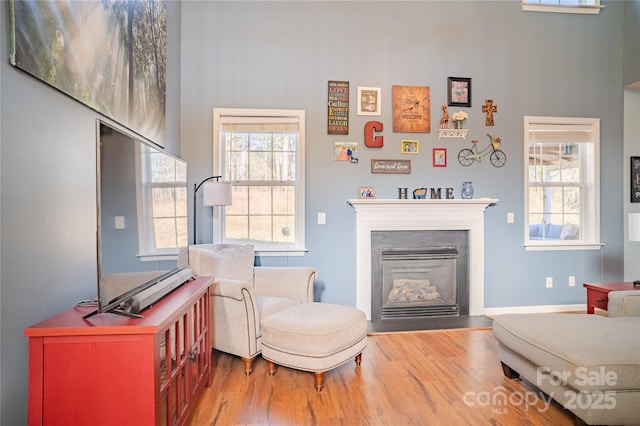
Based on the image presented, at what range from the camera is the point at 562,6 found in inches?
141

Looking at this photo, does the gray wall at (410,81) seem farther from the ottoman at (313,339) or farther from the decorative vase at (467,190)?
the ottoman at (313,339)

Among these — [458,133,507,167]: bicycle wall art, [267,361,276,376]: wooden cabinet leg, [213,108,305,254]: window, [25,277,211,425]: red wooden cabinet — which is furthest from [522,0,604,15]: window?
[25,277,211,425]: red wooden cabinet

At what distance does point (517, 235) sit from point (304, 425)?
3133 mm

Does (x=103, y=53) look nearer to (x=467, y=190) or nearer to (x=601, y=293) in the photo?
(x=467, y=190)

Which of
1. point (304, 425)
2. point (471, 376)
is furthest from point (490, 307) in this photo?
point (304, 425)

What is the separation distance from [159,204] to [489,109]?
347 cm

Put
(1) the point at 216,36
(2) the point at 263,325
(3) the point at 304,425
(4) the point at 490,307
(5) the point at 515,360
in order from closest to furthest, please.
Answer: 1. (3) the point at 304,425
2. (5) the point at 515,360
3. (2) the point at 263,325
4. (1) the point at 216,36
5. (4) the point at 490,307

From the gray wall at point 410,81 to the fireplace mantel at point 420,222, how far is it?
0.14 meters

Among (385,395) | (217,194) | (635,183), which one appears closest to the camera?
(385,395)

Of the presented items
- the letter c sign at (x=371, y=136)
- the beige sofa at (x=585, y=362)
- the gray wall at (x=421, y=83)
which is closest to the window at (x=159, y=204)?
the gray wall at (x=421, y=83)

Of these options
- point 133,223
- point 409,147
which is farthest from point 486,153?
point 133,223

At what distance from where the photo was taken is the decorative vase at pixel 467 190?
3.49m

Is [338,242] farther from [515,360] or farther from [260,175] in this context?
[515,360]

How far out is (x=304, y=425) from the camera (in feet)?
5.45
